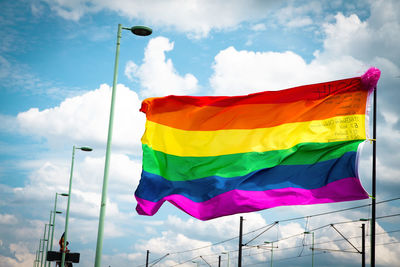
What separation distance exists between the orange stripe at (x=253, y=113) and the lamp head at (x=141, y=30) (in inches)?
101

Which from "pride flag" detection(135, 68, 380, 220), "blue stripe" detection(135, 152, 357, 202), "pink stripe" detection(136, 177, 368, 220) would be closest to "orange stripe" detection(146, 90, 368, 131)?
"pride flag" detection(135, 68, 380, 220)

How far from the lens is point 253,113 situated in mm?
13734

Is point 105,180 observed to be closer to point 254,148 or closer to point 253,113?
point 254,148

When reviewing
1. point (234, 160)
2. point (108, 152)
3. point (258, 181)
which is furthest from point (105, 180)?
point (258, 181)

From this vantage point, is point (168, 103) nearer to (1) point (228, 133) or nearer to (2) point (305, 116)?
(1) point (228, 133)

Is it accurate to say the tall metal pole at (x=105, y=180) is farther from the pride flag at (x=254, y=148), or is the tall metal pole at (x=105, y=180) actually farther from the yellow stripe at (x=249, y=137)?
the yellow stripe at (x=249, y=137)

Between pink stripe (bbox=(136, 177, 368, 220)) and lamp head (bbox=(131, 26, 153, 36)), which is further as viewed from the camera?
lamp head (bbox=(131, 26, 153, 36))

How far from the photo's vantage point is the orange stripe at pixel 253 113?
40.5ft

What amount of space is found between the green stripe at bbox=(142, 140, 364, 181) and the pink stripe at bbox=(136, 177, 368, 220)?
607 millimetres

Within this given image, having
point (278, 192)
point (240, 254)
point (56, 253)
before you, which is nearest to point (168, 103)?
point (278, 192)

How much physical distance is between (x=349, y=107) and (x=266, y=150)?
87.2 inches

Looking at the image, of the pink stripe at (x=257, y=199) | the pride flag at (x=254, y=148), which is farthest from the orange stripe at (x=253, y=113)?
the pink stripe at (x=257, y=199)

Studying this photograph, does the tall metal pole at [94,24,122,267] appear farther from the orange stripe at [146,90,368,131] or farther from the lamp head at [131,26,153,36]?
the orange stripe at [146,90,368,131]

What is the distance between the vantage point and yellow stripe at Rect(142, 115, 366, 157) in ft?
39.9
